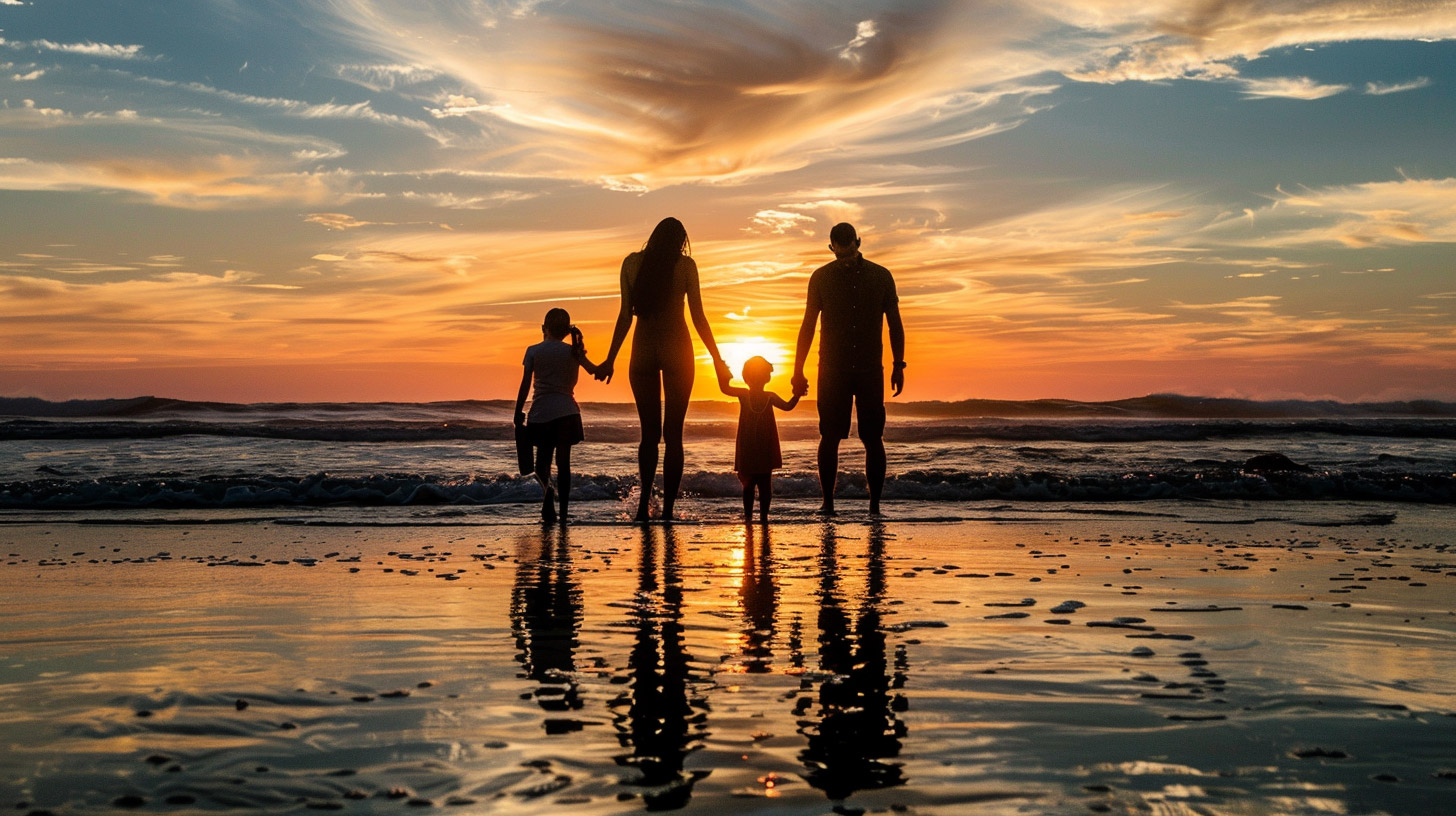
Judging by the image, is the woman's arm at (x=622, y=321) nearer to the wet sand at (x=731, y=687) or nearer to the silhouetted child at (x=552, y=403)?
the silhouetted child at (x=552, y=403)

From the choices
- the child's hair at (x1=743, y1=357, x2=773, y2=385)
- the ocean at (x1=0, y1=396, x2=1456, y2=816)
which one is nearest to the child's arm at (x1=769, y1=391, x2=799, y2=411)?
the child's hair at (x1=743, y1=357, x2=773, y2=385)

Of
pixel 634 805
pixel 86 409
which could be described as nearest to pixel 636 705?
pixel 634 805

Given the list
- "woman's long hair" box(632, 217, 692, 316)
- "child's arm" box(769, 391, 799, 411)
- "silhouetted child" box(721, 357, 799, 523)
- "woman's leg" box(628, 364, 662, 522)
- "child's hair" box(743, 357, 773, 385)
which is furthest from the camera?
"child's hair" box(743, 357, 773, 385)

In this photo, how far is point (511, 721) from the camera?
243cm

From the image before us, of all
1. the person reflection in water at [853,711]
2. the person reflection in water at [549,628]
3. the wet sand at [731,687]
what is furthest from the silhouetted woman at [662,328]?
the person reflection in water at [853,711]

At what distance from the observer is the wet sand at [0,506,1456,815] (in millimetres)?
1975

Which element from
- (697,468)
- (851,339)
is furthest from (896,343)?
(697,468)

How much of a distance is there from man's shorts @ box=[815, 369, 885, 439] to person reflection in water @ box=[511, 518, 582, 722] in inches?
137

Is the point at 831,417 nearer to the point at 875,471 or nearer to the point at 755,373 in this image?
the point at 875,471

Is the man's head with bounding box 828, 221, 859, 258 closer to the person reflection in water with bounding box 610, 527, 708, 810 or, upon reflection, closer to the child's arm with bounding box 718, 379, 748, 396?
the child's arm with bounding box 718, 379, 748, 396

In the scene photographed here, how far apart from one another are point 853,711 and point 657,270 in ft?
20.0

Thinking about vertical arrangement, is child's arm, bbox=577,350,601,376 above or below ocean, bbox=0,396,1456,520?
above

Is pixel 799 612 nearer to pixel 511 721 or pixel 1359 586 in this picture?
pixel 511 721

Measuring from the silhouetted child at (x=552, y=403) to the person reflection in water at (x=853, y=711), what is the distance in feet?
17.9
